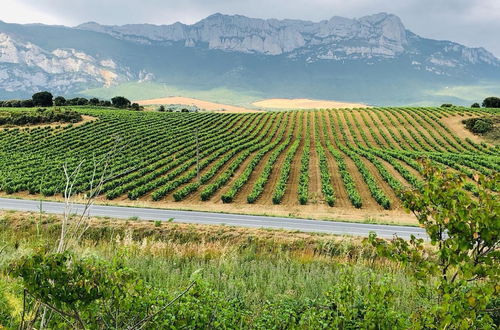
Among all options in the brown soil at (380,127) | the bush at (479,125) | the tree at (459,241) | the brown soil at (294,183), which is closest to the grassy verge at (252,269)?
the tree at (459,241)

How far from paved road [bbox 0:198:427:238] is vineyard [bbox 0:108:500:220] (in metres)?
3.25

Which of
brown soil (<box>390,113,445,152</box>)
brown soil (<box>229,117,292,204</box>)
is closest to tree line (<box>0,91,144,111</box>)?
brown soil (<box>229,117,292,204</box>)

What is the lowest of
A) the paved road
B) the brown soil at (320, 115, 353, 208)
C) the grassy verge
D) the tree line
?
the paved road

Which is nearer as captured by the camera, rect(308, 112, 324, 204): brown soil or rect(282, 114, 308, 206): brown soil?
rect(282, 114, 308, 206): brown soil

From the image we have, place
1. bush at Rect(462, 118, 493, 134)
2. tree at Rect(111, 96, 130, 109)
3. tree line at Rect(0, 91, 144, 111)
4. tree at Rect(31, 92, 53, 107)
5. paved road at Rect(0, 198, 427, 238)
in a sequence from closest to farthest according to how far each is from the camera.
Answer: paved road at Rect(0, 198, 427, 238), bush at Rect(462, 118, 493, 134), tree at Rect(31, 92, 53, 107), tree line at Rect(0, 91, 144, 111), tree at Rect(111, 96, 130, 109)

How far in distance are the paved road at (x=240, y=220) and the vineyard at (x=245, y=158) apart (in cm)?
325

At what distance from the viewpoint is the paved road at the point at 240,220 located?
27.5m

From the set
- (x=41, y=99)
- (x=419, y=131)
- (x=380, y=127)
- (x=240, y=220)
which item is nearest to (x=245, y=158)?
(x=240, y=220)

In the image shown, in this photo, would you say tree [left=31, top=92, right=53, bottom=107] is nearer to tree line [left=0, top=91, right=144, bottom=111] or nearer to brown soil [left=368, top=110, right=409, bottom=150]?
tree line [left=0, top=91, right=144, bottom=111]

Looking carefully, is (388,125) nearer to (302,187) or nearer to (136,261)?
(302,187)

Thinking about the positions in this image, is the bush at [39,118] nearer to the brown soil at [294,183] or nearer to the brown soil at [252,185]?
the brown soil at [252,185]

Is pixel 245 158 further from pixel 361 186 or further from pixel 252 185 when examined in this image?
pixel 361 186

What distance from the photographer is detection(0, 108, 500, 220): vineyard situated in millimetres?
39500

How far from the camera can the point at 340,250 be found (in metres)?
17.1
